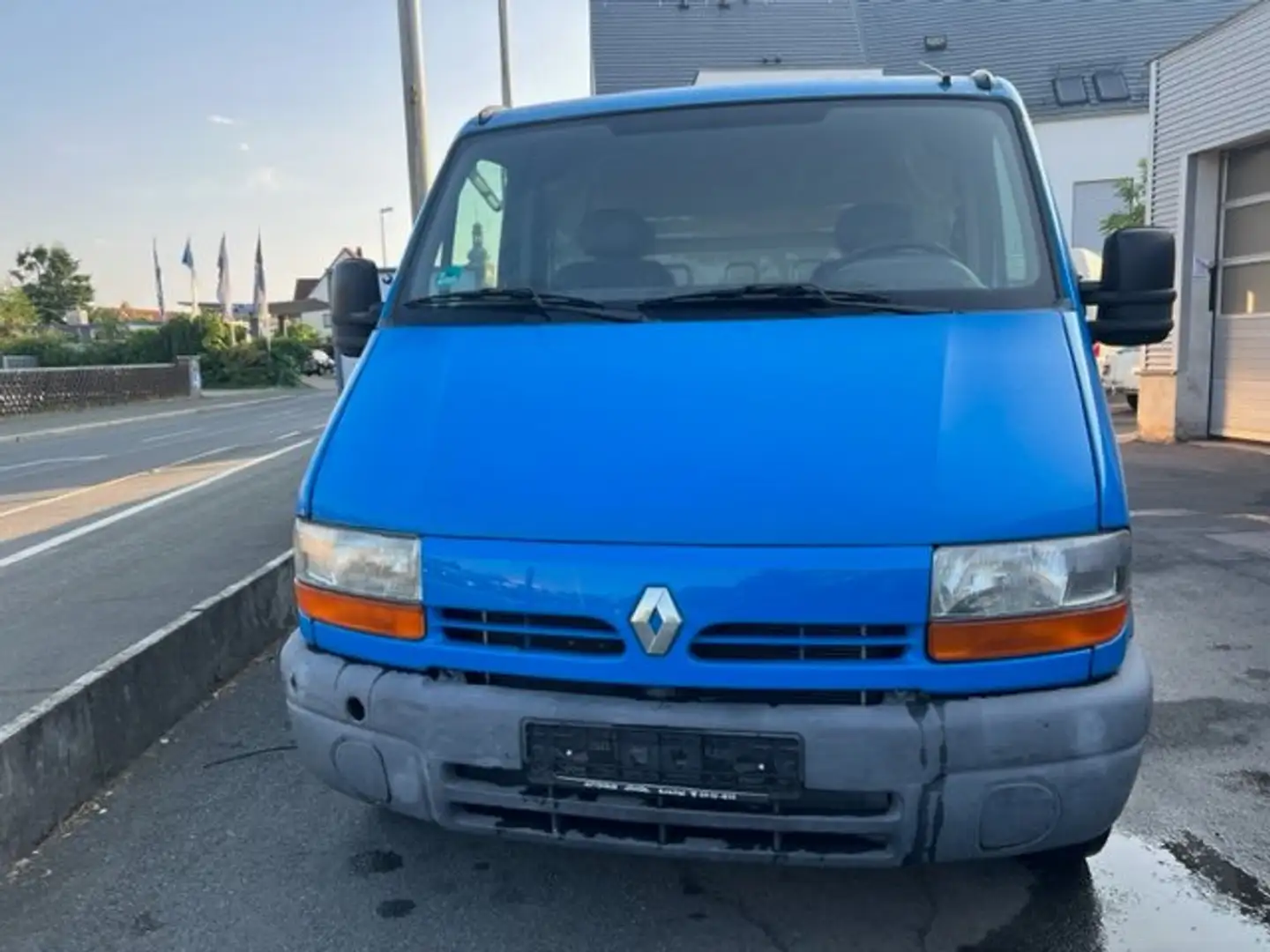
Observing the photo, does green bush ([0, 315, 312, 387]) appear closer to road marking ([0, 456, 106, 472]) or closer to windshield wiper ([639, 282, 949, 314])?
road marking ([0, 456, 106, 472])

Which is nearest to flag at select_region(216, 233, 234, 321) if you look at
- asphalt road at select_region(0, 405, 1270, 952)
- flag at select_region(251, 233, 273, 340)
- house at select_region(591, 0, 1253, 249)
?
flag at select_region(251, 233, 273, 340)

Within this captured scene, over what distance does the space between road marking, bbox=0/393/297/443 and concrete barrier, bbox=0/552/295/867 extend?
60.5ft

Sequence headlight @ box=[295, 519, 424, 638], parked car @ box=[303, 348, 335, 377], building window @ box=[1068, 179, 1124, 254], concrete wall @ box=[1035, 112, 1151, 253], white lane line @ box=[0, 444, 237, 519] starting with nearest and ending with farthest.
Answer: headlight @ box=[295, 519, 424, 638], white lane line @ box=[0, 444, 237, 519], concrete wall @ box=[1035, 112, 1151, 253], building window @ box=[1068, 179, 1124, 254], parked car @ box=[303, 348, 335, 377]

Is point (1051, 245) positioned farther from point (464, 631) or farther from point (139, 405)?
point (139, 405)

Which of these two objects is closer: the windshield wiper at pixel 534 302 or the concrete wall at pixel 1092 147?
the windshield wiper at pixel 534 302

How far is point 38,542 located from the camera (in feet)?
26.4

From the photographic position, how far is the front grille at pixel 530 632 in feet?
7.64

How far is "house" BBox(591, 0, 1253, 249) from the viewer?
2950 centimetres


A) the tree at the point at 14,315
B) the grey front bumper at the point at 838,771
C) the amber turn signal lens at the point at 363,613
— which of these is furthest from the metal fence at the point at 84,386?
the grey front bumper at the point at 838,771

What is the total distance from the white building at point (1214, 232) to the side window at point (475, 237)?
33.9ft

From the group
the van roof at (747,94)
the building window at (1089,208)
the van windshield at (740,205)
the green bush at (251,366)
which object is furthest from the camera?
the green bush at (251,366)

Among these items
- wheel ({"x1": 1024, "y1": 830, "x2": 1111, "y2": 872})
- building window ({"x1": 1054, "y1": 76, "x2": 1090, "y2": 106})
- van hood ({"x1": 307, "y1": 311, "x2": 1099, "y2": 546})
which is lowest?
wheel ({"x1": 1024, "y1": 830, "x2": 1111, "y2": 872})

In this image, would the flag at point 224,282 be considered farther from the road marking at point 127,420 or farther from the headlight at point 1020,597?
the headlight at point 1020,597

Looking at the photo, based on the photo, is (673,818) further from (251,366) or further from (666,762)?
(251,366)
